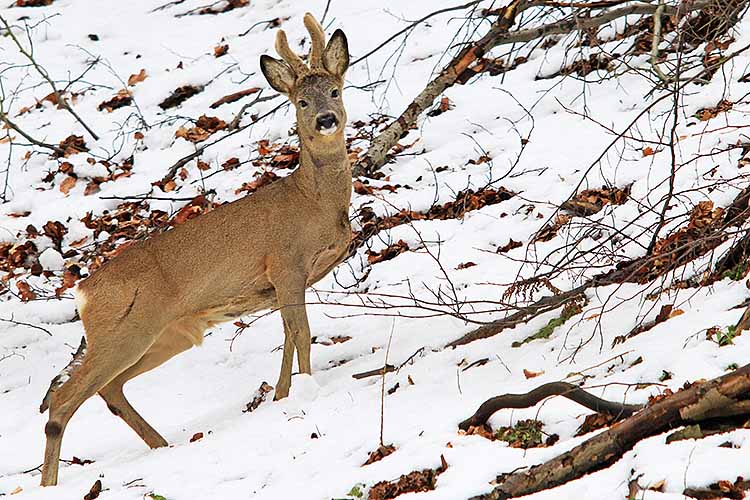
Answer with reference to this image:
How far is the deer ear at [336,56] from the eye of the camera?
7090 millimetres

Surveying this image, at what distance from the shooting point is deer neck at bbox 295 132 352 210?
7.17 meters

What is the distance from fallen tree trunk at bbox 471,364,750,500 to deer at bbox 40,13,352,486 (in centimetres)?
299

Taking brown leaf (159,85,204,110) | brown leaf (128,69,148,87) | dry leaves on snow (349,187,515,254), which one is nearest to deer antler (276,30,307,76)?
dry leaves on snow (349,187,515,254)

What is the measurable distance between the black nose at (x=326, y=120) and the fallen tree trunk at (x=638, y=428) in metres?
3.36

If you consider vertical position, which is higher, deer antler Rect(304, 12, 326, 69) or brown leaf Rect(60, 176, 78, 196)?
brown leaf Rect(60, 176, 78, 196)

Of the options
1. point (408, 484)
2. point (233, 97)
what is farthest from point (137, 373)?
point (233, 97)

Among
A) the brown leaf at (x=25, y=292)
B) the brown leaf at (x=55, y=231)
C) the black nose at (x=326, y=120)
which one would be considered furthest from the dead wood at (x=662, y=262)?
the brown leaf at (x=55, y=231)

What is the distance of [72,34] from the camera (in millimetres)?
14062

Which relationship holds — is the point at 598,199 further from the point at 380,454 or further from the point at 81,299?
the point at 380,454

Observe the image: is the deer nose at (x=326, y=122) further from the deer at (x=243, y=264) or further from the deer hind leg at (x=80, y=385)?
the deer hind leg at (x=80, y=385)

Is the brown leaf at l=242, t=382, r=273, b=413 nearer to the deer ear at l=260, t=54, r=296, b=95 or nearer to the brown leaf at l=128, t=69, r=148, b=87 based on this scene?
the deer ear at l=260, t=54, r=296, b=95

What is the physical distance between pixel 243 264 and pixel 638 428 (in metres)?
3.69

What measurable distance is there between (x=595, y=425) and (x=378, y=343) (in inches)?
119

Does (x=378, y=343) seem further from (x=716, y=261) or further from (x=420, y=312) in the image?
(x=716, y=261)
